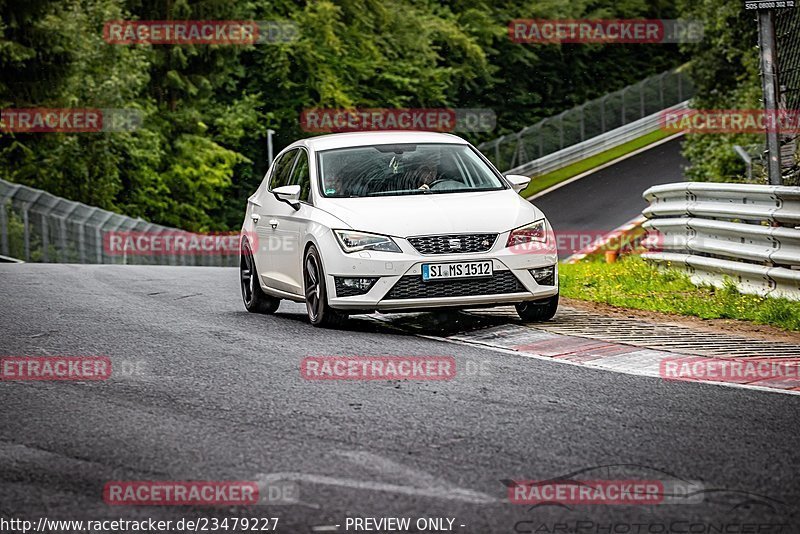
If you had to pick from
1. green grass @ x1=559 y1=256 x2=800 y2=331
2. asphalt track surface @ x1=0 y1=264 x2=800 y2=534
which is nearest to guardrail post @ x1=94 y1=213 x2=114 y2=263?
green grass @ x1=559 y1=256 x2=800 y2=331

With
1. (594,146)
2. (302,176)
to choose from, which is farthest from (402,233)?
(594,146)

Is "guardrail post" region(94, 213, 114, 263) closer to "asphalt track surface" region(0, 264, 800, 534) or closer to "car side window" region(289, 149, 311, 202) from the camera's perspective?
"car side window" region(289, 149, 311, 202)

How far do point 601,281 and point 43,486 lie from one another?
1010 centimetres

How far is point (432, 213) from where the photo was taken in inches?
430

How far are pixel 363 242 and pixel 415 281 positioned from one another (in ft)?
1.80

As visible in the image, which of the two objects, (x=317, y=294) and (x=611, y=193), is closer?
(x=317, y=294)

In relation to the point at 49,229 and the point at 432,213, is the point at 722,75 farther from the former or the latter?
the point at 432,213

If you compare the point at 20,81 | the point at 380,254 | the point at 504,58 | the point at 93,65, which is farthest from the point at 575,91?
the point at 380,254

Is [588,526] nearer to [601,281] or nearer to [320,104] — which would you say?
[601,281]

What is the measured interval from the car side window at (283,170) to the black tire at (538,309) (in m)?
2.76

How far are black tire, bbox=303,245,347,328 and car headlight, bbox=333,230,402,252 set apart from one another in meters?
0.31

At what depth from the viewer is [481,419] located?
7090 millimetres

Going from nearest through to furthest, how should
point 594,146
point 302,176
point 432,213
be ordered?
point 432,213 < point 302,176 < point 594,146

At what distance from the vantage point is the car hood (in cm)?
1077
